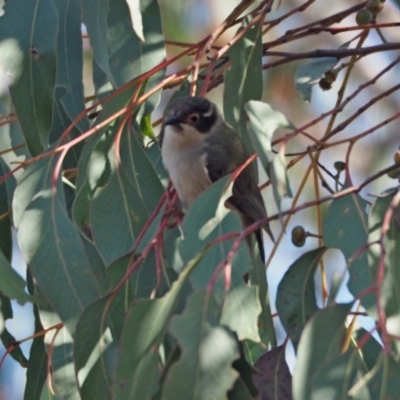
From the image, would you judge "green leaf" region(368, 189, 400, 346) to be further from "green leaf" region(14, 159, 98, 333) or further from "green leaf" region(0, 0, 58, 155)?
"green leaf" region(0, 0, 58, 155)

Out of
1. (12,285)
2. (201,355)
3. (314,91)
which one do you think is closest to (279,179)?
(201,355)

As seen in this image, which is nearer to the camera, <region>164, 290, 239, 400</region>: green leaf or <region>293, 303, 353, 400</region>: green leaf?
<region>164, 290, 239, 400</region>: green leaf

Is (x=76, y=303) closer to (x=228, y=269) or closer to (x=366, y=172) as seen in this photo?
(x=228, y=269)

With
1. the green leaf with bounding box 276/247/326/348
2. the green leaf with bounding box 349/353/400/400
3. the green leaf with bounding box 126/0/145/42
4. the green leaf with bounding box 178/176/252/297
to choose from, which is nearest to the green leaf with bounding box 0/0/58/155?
the green leaf with bounding box 126/0/145/42

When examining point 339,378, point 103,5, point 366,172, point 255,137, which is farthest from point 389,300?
point 366,172

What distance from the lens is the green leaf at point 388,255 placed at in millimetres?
2248

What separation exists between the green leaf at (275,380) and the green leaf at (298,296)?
9cm

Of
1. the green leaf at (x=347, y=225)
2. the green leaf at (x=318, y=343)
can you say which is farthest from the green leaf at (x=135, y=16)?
the green leaf at (x=318, y=343)

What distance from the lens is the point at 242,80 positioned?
9.75ft

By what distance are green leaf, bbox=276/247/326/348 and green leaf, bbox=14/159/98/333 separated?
1.66ft

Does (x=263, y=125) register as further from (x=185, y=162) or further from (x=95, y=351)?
(x=185, y=162)

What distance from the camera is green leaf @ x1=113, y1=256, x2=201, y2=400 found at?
2.07 m

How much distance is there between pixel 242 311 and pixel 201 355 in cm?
21

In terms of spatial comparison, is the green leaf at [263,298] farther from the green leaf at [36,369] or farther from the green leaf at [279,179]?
the green leaf at [36,369]
